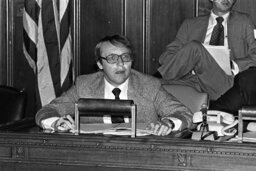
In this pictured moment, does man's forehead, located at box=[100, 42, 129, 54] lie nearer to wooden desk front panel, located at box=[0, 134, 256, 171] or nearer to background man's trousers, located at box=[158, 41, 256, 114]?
wooden desk front panel, located at box=[0, 134, 256, 171]

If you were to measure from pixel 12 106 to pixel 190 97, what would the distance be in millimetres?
1160

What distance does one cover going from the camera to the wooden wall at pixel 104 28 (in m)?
6.86

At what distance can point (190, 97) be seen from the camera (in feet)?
14.2

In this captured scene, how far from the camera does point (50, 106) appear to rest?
4.04 meters

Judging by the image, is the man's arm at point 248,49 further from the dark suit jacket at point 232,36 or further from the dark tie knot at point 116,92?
the dark tie knot at point 116,92

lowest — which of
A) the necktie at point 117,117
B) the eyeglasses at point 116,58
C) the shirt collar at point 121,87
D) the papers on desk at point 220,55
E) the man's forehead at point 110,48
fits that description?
the necktie at point 117,117

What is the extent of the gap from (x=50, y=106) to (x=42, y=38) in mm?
1979

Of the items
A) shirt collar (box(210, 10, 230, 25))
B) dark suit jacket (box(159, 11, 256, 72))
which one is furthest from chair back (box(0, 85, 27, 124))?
shirt collar (box(210, 10, 230, 25))

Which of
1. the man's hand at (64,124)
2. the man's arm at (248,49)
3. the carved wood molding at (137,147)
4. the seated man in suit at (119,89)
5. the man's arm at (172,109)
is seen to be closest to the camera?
the carved wood molding at (137,147)

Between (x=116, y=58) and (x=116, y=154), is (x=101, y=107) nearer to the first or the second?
(x=116, y=154)

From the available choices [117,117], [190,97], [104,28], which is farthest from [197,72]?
[104,28]

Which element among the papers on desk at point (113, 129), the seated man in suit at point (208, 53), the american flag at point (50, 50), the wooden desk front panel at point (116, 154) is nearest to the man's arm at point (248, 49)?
the seated man in suit at point (208, 53)

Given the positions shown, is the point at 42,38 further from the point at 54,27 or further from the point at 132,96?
the point at 132,96

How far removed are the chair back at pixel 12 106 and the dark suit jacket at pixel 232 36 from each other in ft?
5.39
